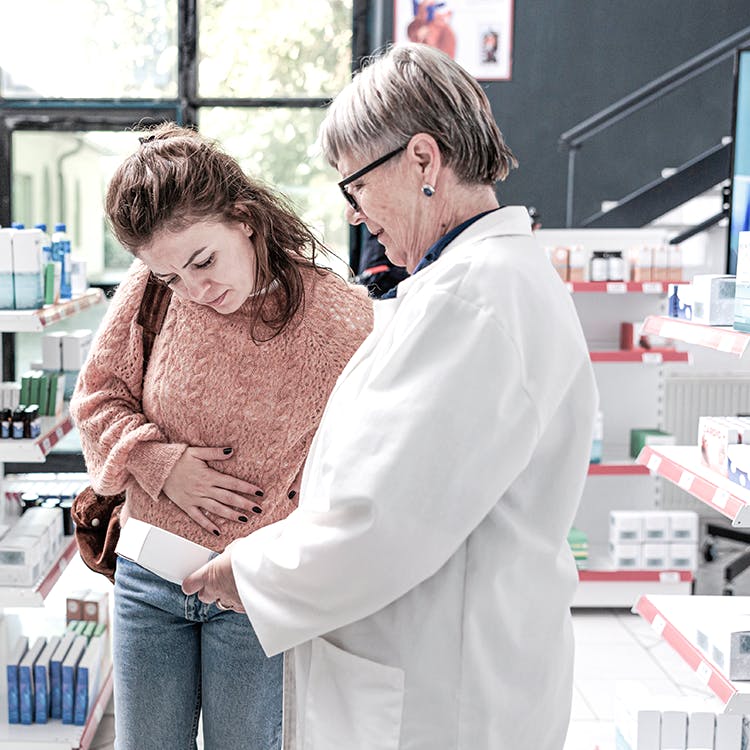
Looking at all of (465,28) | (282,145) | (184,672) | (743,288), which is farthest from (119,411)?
(465,28)

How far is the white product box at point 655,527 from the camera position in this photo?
5148 mm

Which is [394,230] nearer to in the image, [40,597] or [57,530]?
[40,597]

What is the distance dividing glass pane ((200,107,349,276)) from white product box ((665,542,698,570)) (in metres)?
2.92

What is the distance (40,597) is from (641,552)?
3185mm

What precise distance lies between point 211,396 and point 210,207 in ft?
1.19

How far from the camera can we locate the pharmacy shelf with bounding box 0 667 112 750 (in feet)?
10.7

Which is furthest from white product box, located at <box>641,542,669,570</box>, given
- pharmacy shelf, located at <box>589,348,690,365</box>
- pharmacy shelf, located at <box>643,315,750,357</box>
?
pharmacy shelf, located at <box>643,315,750,357</box>

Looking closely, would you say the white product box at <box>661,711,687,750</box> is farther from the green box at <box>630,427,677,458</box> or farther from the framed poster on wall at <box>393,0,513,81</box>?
the framed poster on wall at <box>393,0,513,81</box>

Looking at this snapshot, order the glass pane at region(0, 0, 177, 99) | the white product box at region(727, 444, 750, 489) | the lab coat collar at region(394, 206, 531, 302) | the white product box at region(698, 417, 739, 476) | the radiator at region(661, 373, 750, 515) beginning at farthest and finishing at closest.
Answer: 1. the glass pane at region(0, 0, 177, 99)
2. the radiator at region(661, 373, 750, 515)
3. the white product box at region(698, 417, 739, 476)
4. the white product box at region(727, 444, 750, 489)
5. the lab coat collar at region(394, 206, 531, 302)

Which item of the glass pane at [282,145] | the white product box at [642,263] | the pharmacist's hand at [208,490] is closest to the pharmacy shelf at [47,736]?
the pharmacist's hand at [208,490]

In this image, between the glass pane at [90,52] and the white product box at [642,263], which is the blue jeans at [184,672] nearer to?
the white product box at [642,263]

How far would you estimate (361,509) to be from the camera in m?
1.32

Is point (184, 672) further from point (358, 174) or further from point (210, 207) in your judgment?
point (358, 174)

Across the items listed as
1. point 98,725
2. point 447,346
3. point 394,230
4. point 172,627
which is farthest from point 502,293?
point 98,725
